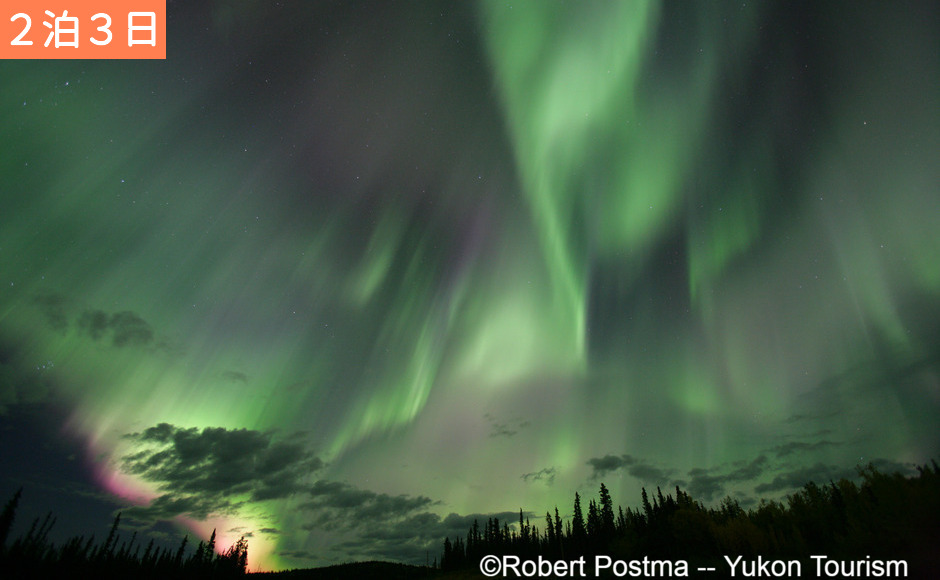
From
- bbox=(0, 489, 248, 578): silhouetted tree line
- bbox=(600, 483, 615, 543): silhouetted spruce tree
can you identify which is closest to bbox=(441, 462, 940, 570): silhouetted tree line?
bbox=(600, 483, 615, 543): silhouetted spruce tree

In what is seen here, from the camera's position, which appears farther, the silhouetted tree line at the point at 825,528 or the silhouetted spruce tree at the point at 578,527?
the silhouetted spruce tree at the point at 578,527

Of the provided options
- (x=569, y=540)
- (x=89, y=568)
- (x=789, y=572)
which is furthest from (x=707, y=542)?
(x=89, y=568)

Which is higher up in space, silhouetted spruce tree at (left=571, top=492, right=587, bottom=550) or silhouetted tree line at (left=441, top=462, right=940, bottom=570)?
silhouetted tree line at (left=441, top=462, right=940, bottom=570)

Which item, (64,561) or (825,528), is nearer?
(825,528)

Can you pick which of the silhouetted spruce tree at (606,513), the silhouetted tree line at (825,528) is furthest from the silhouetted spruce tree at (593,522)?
the silhouetted tree line at (825,528)

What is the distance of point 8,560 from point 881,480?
22724 centimetres

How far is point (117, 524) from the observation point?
647ft

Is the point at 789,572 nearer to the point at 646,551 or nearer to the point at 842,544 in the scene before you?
the point at 842,544

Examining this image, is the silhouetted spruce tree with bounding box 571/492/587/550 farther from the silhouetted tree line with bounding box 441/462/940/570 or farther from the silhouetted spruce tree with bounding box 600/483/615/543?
the silhouetted tree line with bounding box 441/462/940/570

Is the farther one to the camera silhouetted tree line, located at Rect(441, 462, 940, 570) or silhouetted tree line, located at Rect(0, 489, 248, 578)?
silhouetted tree line, located at Rect(0, 489, 248, 578)

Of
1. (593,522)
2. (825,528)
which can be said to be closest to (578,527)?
(593,522)

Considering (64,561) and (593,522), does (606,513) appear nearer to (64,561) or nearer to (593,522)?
(593,522)

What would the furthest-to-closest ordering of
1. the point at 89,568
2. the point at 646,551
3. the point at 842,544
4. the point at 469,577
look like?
the point at 89,568, the point at 469,577, the point at 646,551, the point at 842,544

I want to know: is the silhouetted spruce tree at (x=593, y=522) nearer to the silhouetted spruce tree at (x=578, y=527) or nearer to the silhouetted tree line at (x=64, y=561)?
the silhouetted spruce tree at (x=578, y=527)
